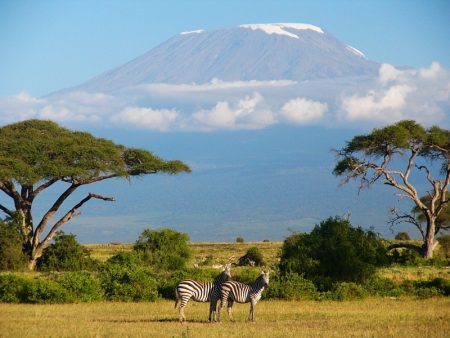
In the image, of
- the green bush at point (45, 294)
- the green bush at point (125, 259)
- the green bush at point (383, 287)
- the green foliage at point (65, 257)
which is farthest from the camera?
the green foliage at point (65, 257)

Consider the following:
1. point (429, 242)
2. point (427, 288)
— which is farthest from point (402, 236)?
point (427, 288)

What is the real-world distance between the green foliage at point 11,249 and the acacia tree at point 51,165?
1064 millimetres

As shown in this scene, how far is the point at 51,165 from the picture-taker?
151 ft

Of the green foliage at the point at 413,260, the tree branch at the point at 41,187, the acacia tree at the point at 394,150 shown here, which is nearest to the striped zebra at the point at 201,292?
the tree branch at the point at 41,187

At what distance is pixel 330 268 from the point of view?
3606cm

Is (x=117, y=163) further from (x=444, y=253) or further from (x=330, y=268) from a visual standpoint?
(x=444, y=253)

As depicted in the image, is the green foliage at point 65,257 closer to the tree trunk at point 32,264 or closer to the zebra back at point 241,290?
the tree trunk at point 32,264

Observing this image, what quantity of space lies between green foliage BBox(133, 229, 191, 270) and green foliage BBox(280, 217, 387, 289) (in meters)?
7.37

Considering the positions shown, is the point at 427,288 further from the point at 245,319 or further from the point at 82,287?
the point at 82,287

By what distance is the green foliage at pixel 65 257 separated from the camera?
141ft

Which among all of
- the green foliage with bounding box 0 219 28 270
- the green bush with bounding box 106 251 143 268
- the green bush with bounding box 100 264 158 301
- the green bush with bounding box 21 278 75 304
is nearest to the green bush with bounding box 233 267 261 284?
the green bush with bounding box 100 264 158 301

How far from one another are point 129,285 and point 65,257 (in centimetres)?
1221

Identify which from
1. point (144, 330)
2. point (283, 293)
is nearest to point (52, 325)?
point (144, 330)

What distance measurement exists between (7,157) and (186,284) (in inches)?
904
